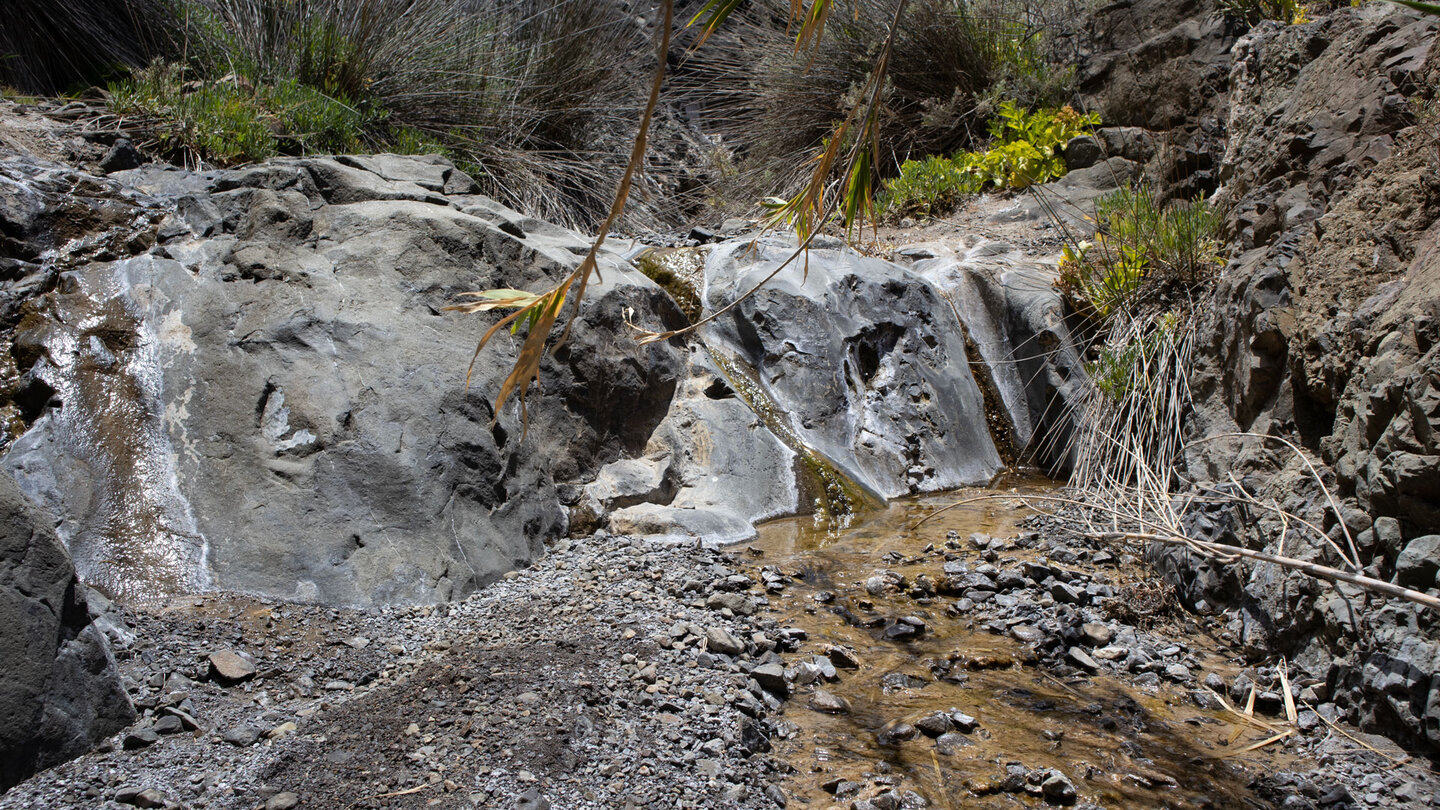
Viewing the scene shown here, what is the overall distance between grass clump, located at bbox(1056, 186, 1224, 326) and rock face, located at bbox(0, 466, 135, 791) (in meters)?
4.79

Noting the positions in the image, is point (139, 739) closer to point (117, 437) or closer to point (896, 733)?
point (117, 437)

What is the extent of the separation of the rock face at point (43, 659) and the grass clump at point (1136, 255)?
4785mm

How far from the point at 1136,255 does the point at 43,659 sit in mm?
5022

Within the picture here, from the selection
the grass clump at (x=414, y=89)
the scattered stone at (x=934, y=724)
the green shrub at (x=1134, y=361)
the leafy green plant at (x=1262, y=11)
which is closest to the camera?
the scattered stone at (x=934, y=724)

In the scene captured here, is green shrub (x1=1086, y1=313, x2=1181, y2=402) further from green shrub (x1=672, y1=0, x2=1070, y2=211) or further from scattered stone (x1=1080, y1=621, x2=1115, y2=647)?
green shrub (x1=672, y1=0, x2=1070, y2=211)

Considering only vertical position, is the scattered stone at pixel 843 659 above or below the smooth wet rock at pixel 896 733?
below

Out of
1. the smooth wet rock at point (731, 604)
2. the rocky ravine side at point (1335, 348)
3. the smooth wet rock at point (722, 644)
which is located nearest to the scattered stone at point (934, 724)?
the smooth wet rock at point (722, 644)

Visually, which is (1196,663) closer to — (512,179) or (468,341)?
(468,341)

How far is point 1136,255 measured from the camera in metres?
5.06

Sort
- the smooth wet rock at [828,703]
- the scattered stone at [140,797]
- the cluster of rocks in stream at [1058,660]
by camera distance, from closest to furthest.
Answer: the scattered stone at [140,797]
the cluster of rocks in stream at [1058,660]
the smooth wet rock at [828,703]

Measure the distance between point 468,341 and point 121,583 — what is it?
5.16 ft

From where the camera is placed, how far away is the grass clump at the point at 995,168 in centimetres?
730

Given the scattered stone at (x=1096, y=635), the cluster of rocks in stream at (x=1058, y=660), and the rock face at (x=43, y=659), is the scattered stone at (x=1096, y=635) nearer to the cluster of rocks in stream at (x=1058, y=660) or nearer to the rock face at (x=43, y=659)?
the cluster of rocks in stream at (x=1058, y=660)

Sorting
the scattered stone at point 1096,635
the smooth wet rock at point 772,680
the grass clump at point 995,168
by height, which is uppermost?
the grass clump at point 995,168
